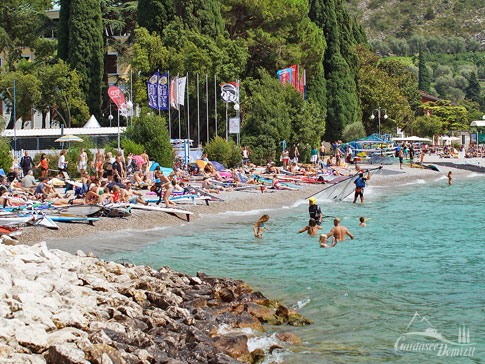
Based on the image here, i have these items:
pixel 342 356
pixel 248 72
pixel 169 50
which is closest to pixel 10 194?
pixel 342 356

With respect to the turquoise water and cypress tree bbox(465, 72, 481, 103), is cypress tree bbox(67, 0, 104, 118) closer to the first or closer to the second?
the turquoise water

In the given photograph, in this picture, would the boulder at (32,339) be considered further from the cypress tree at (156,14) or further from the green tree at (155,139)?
the cypress tree at (156,14)

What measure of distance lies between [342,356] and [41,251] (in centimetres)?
686

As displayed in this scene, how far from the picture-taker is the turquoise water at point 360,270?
416 inches

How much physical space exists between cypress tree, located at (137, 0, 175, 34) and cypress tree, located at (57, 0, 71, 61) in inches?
210

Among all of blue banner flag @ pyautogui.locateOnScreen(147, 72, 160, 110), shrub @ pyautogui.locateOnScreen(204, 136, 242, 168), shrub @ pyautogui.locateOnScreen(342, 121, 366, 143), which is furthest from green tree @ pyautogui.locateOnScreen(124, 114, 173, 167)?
shrub @ pyautogui.locateOnScreen(342, 121, 366, 143)

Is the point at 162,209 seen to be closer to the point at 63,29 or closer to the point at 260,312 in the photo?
the point at 260,312

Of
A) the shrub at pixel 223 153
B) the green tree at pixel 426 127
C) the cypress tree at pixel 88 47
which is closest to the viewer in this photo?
the shrub at pixel 223 153

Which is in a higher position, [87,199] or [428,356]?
[87,199]

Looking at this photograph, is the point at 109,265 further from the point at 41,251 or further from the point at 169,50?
the point at 169,50

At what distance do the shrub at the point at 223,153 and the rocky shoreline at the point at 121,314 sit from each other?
23272mm

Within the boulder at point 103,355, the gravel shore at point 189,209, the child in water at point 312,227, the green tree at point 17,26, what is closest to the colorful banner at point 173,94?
the gravel shore at point 189,209

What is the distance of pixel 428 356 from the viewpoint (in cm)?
995

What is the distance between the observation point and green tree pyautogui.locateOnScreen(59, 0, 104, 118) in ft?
149
